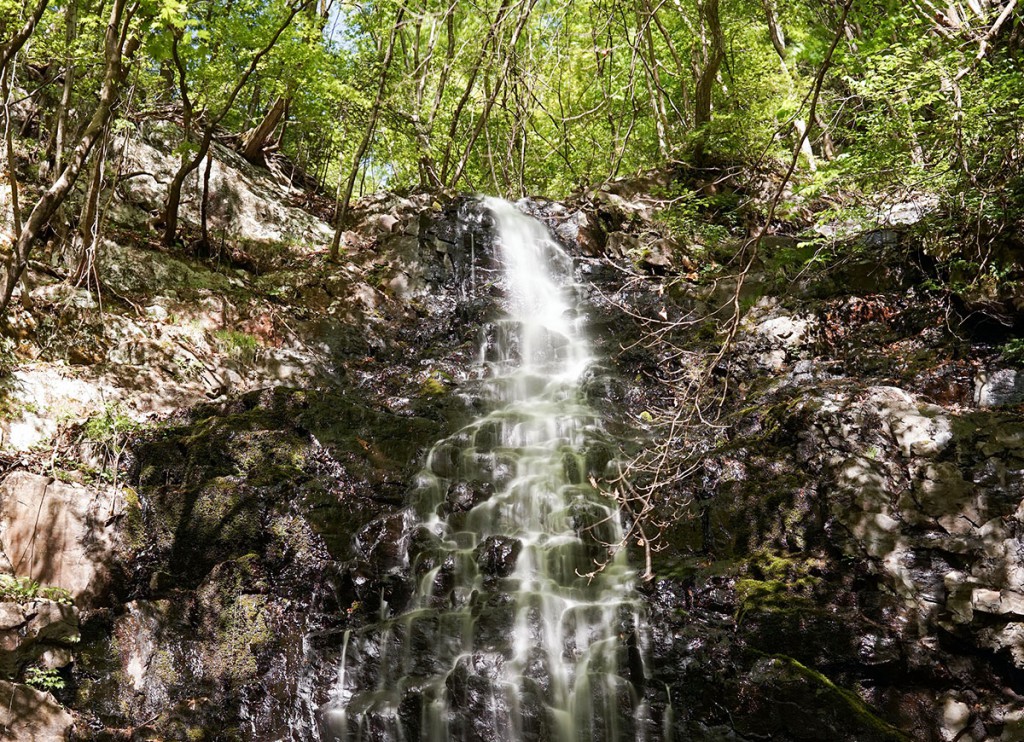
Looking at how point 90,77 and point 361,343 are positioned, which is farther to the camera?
point 361,343

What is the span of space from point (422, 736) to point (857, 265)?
303 inches

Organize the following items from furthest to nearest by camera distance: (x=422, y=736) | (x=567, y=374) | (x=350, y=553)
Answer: (x=567, y=374), (x=350, y=553), (x=422, y=736)

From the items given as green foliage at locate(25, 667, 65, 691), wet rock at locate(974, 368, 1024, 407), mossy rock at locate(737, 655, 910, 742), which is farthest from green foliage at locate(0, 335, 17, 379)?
wet rock at locate(974, 368, 1024, 407)

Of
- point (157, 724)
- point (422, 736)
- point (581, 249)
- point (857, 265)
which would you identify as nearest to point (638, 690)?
point (422, 736)

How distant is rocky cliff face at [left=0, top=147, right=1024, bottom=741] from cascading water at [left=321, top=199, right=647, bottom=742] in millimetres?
276

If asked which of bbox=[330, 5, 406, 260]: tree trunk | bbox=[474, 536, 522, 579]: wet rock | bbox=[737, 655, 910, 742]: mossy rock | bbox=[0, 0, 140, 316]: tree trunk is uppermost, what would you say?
bbox=[330, 5, 406, 260]: tree trunk

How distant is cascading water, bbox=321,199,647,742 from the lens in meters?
5.11

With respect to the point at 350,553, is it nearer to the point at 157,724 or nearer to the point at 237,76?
the point at 157,724

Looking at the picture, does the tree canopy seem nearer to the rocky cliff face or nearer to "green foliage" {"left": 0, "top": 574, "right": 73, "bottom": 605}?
the rocky cliff face

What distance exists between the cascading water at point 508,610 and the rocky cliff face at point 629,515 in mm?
276

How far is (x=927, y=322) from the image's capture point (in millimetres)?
8039

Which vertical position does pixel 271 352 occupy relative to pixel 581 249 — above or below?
below

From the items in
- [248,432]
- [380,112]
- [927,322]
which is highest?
[380,112]

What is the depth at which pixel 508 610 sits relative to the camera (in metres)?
5.79
